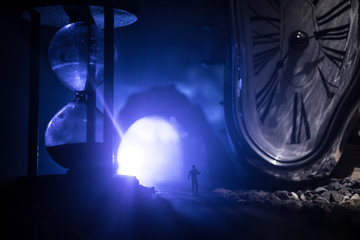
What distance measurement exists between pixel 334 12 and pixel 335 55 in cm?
24

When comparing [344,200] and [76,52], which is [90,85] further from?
[344,200]

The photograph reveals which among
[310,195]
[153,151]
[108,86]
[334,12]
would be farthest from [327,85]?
[108,86]

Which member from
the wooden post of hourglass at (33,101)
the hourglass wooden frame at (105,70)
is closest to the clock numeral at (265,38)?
the hourglass wooden frame at (105,70)

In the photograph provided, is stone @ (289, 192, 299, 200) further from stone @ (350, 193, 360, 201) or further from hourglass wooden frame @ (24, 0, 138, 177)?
hourglass wooden frame @ (24, 0, 138, 177)

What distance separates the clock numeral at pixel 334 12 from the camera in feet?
6.85

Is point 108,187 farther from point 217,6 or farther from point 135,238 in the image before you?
point 217,6

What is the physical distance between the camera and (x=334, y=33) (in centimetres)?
209

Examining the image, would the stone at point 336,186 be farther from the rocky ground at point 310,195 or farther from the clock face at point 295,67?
the clock face at point 295,67

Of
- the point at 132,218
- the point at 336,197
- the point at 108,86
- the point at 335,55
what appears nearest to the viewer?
the point at 132,218

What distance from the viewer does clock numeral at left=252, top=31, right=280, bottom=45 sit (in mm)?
1959

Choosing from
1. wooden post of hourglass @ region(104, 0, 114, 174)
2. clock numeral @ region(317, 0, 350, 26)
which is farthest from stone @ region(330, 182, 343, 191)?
wooden post of hourglass @ region(104, 0, 114, 174)

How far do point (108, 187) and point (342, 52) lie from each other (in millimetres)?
1581

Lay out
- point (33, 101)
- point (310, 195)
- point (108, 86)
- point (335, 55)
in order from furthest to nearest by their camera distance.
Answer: point (335, 55) < point (310, 195) < point (33, 101) < point (108, 86)

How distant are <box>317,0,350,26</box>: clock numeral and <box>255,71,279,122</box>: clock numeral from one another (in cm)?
41
